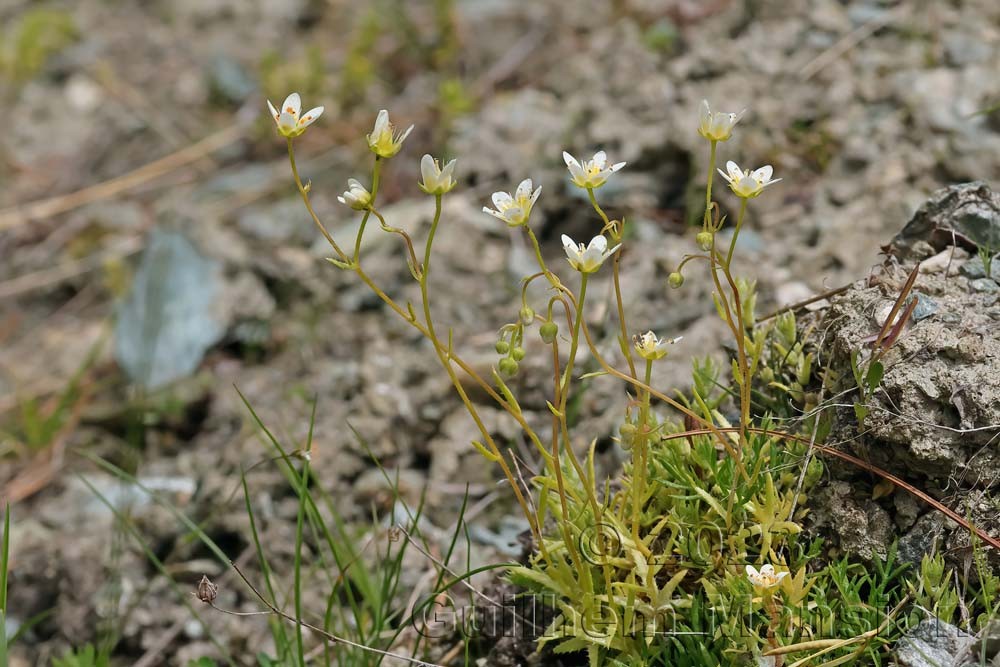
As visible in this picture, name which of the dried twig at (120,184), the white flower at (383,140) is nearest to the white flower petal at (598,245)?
the white flower at (383,140)

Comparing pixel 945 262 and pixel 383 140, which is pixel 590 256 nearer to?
pixel 383 140

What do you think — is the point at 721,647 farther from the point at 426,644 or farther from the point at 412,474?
the point at 412,474

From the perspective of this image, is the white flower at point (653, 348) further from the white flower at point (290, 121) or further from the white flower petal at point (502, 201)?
the white flower at point (290, 121)

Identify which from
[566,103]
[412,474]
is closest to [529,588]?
[412,474]

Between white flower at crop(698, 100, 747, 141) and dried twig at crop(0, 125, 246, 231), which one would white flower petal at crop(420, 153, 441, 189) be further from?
dried twig at crop(0, 125, 246, 231)

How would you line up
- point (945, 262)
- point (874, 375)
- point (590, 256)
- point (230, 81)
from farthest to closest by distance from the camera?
point (230, 81)
point (945, 262)
point (874, 375)
point (590, 256)

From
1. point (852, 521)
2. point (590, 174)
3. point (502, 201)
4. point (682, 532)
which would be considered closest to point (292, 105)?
point (502, 201)
